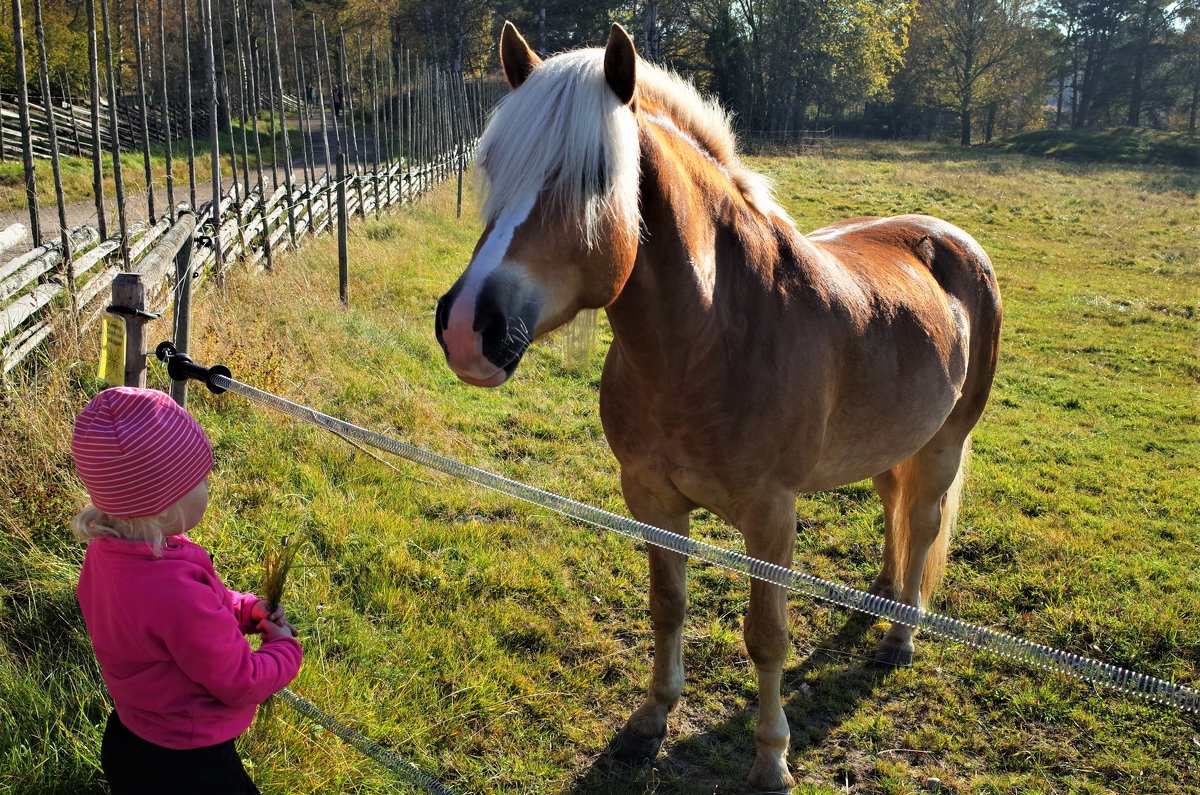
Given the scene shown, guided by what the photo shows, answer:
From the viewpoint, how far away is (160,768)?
170cm

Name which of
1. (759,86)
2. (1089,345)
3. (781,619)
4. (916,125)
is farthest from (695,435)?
(916,125)

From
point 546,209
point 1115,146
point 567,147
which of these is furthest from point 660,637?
point 1115,146

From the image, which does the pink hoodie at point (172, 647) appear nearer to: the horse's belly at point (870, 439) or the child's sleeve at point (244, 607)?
the child's sleeve at point (244, 607)

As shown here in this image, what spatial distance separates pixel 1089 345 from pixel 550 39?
27.8 m

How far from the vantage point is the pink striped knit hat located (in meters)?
1.53

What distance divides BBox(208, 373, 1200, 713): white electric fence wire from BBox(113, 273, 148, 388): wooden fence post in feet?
1.56

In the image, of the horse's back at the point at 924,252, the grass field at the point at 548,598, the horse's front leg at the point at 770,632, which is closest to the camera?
the horse's front leg at the point at 770,632

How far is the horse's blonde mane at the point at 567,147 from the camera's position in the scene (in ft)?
6.11

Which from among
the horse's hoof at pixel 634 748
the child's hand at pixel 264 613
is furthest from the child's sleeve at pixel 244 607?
the horse's hoof at pixel 634 748

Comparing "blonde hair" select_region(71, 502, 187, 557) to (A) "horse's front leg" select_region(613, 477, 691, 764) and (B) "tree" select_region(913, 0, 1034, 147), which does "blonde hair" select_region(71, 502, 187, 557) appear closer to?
(A) "horse's front leg" select_region(613, 477, 691, 764)

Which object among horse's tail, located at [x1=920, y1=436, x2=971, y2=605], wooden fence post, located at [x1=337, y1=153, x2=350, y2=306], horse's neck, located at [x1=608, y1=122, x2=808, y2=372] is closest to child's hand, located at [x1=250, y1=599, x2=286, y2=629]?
horse's neck, located at [x1=608, y1=122, x2=808, y2=372]

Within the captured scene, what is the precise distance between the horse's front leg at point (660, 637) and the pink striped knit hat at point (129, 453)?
1686 mm

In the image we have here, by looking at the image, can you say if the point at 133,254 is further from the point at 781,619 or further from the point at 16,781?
the point at 781,619

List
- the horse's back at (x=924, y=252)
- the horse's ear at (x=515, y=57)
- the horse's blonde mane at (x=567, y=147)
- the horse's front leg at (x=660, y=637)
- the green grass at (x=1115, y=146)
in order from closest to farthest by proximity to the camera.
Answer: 1. the horse's blonde mane at (x=567, y=147)
2. the horse's ear at (x=515, y=57)
3. the horse's front leg at (x=660, y=637)
4. the horse's back at (x=924, y=252)
5. the green grass at (x=1115, y=146)
